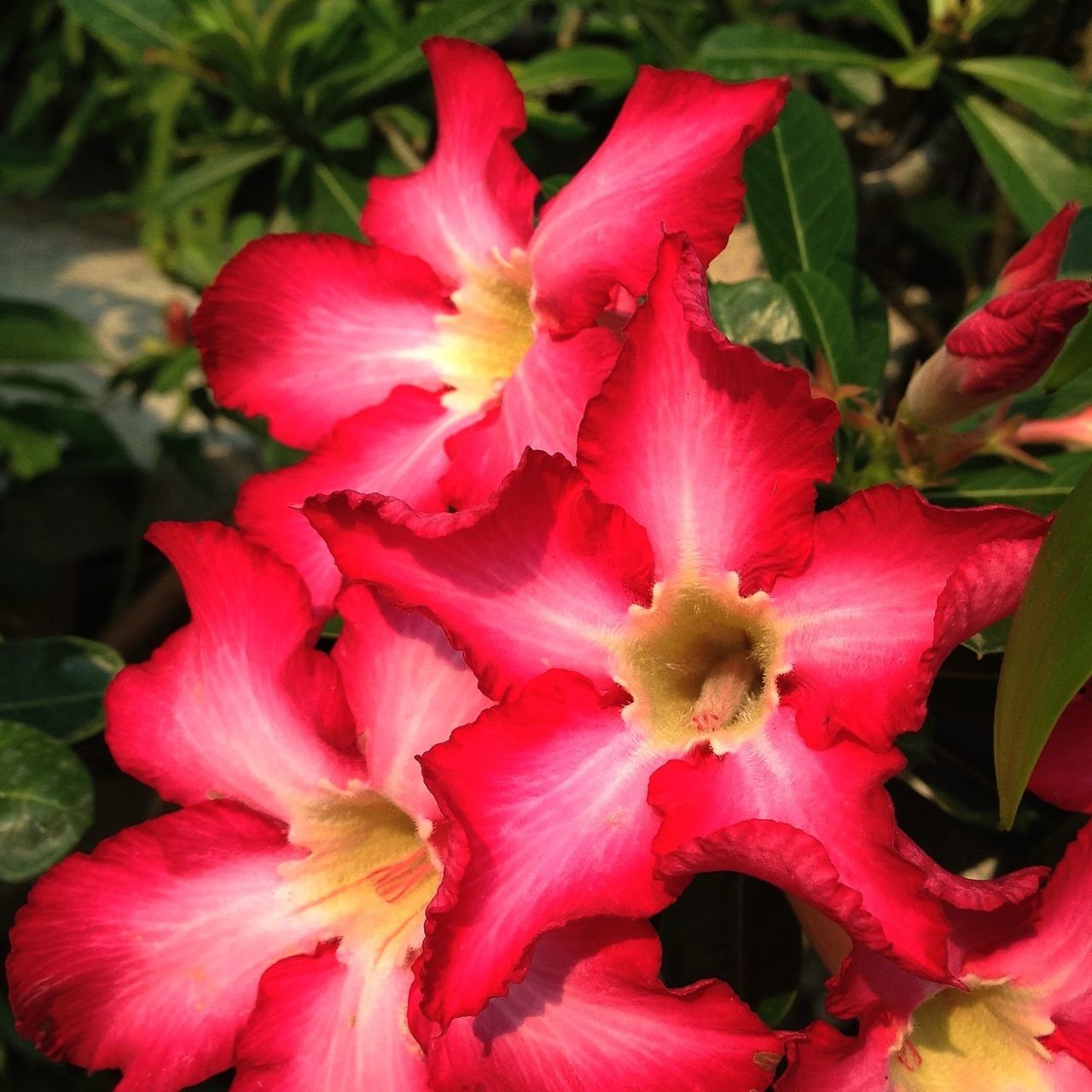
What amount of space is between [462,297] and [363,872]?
0.49 metres

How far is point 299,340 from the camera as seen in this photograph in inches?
39.7

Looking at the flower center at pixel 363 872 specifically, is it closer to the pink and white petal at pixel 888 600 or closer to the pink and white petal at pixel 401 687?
the pink and white petal at pixel 401 687

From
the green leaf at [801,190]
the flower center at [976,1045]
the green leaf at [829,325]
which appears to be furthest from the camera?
the green leaf at [801,190]

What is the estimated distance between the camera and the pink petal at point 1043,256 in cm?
85

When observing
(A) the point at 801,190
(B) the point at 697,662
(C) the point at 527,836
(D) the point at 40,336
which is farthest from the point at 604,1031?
(D) the point at 40,336

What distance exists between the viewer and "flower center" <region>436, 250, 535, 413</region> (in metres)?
1.02

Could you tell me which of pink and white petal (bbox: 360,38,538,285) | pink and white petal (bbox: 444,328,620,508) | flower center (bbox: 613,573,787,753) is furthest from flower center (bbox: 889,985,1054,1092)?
pink and white petal (bbox: 360,38,538,285)

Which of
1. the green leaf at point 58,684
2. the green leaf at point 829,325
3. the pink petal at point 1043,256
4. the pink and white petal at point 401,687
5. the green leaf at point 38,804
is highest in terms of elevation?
the pink petal at point 1043,256

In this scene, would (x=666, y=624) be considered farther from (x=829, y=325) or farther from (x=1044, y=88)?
(x=1044, y=88)

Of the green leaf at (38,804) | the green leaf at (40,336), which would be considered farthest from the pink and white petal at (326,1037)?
the green leaf at (40,336)

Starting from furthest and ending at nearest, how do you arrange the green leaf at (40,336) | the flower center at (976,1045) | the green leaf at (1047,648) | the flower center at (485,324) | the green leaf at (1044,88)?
1. the green leaf at (40,336)
2. the green leaf at (1044,88)
3. the flower center at (485,324)
4. the flower center at (976,1045)
5. the green leaf at (1047,648)

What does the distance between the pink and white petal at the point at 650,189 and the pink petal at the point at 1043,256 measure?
8.4 inches

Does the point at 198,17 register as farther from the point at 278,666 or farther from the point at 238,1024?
the point at 238,1024

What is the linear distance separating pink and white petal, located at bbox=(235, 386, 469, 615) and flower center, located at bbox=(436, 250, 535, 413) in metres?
0.07
